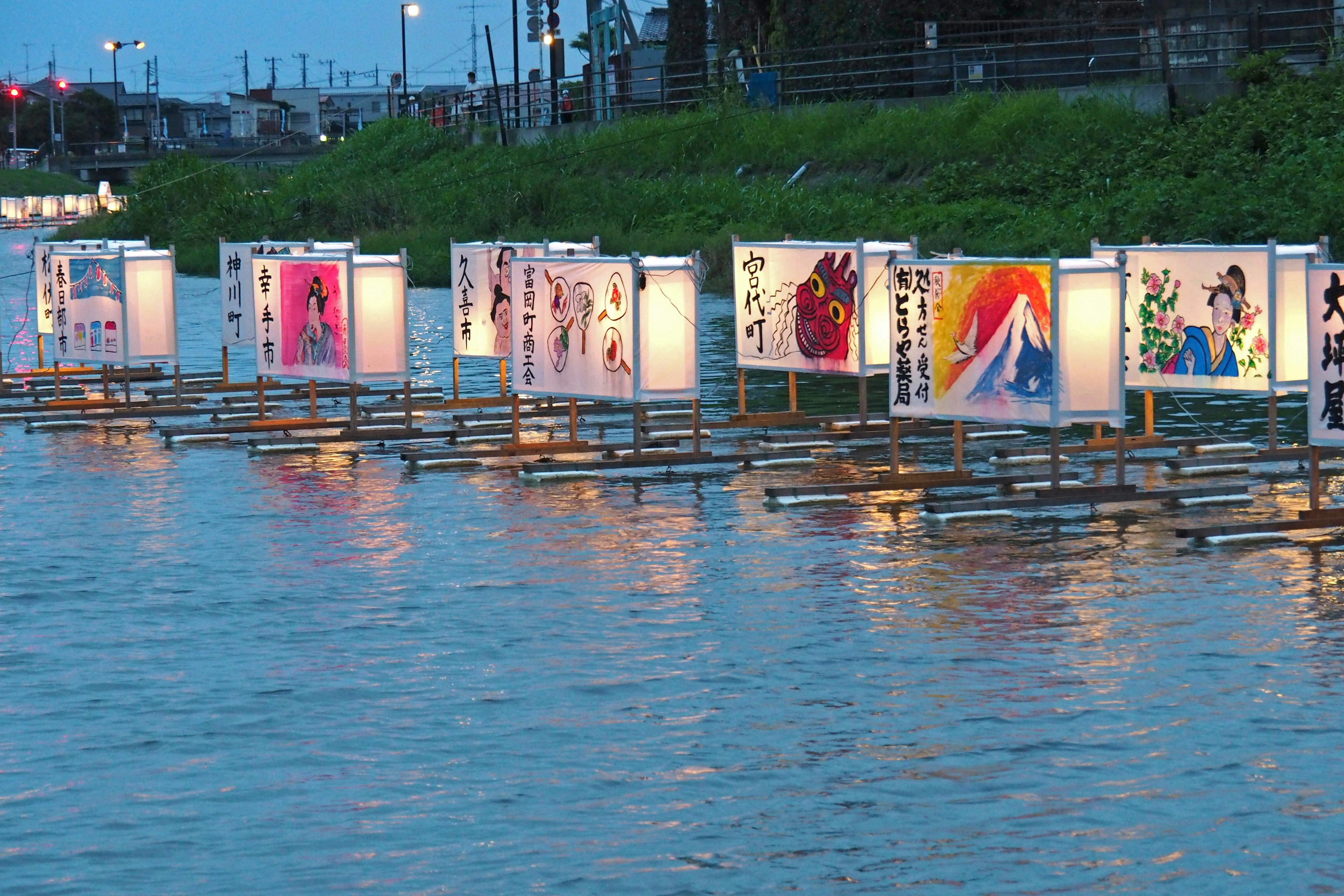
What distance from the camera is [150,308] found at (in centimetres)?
2603

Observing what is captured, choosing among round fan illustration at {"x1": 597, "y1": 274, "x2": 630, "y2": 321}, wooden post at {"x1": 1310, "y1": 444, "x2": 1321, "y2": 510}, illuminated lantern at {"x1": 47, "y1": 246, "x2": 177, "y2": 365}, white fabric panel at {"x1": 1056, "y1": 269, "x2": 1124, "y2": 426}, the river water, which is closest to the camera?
the river water

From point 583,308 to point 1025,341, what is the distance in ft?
17.3

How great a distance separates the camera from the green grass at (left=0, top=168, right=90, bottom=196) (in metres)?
150

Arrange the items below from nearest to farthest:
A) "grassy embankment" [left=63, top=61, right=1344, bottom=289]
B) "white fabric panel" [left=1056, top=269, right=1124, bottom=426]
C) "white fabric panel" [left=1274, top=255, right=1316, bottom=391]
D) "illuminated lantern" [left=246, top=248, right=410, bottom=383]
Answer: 1. "white fabric panel" [left=1056, top=269, right=1124, bottom=426]
2. "white fabric panel" [left=1274, top=255, right=1316, bottom=391]
3. "illuminated lantern" [left=246, top=248, right=410, bottom=383]
4. "grassy embankment" [left=63, top=61, right=1344, bottom=289]

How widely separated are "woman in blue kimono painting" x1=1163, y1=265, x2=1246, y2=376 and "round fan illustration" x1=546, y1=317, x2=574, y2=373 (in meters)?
5.95

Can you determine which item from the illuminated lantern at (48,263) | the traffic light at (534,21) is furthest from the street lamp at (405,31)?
the illuminated lantern at (48,263)

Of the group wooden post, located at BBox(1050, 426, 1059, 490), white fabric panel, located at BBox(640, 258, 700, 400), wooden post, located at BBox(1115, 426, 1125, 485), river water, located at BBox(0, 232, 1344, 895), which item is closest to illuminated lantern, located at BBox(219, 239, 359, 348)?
white fabric panel, located at BBox(640, 258, 700, 400)

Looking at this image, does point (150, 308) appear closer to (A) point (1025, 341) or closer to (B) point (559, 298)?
(B) point (559, 298)

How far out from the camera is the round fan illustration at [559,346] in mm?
20578

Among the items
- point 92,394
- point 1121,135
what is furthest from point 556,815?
point 1121,135

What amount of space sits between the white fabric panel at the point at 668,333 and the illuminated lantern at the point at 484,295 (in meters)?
4.74

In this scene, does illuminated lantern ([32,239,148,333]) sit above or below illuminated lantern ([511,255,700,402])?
above

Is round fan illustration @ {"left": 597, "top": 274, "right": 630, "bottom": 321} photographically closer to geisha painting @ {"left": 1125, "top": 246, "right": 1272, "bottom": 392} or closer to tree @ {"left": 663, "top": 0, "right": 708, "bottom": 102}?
geisha painting @ {"left": 1125, "top": 246, "right": 1272, "bottom": 392}

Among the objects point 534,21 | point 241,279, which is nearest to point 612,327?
point 241,279
